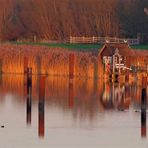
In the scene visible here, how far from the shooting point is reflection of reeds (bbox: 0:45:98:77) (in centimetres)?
4447

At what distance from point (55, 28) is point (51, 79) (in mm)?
32492

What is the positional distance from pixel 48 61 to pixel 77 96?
835cm

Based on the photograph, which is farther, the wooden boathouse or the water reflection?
the wooden boathouse

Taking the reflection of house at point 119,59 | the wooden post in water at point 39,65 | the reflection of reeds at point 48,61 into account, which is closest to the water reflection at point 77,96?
the reflection of reeds at point 48,61

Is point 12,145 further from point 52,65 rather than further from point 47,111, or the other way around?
point 52,65

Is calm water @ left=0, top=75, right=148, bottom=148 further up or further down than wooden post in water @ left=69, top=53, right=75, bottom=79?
further down

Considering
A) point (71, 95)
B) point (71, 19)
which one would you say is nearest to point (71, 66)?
point (71, 95)

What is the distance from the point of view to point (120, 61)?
46062mm

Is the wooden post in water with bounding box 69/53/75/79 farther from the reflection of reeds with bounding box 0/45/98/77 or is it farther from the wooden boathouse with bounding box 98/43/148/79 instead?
the wooden boathouse with bounding box 98/43/148/79

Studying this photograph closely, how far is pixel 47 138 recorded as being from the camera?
25.5 meters

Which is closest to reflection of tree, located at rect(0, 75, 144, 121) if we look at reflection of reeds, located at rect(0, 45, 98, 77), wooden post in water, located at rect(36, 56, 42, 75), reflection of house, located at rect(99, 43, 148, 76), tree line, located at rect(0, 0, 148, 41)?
reflection of reeds, located at rect(0, 45, 98, 77)

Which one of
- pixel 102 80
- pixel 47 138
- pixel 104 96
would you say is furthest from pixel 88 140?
pixel 102 80

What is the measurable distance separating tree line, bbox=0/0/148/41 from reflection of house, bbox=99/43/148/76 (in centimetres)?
2367

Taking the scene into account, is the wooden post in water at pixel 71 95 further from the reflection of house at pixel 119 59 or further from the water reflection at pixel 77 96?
the reflection of house at pixel 119 59
